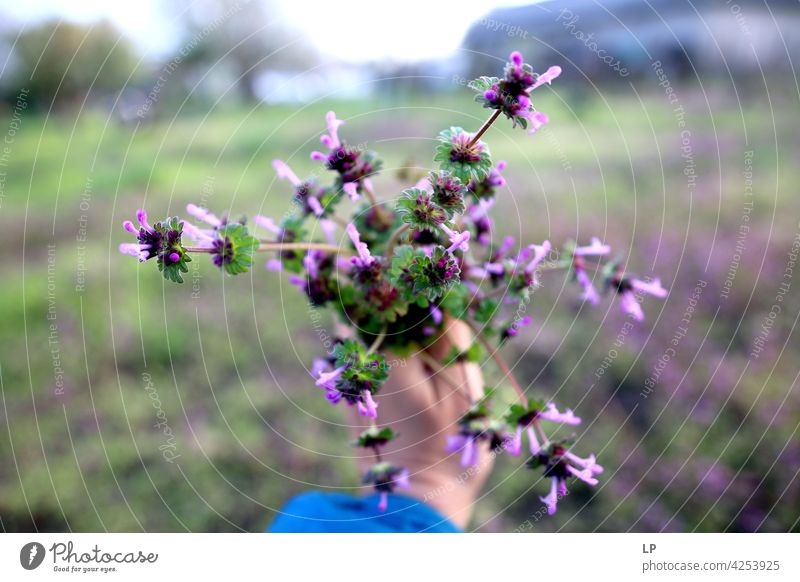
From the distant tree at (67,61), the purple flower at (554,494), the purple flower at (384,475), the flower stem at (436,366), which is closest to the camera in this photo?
the purple flower at (554,494)

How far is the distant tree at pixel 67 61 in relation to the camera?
169 inches

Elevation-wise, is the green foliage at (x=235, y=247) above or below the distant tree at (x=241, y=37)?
below

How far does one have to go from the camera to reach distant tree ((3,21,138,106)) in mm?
4305

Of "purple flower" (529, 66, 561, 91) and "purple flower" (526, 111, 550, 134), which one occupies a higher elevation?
"purple flower" (529, 66, 561, 91)

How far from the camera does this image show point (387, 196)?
111cm

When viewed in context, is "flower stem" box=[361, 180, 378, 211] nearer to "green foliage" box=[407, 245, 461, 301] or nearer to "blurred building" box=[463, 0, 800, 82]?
"green foliage" box=[407, 245, 461, 301]

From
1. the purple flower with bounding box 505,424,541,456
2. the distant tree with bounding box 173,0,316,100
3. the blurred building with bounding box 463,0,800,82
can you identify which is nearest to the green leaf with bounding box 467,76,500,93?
the purple flower with bounding box 505,424,541,456

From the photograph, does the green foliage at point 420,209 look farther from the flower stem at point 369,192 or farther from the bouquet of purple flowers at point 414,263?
the flower stem at point 369,192
